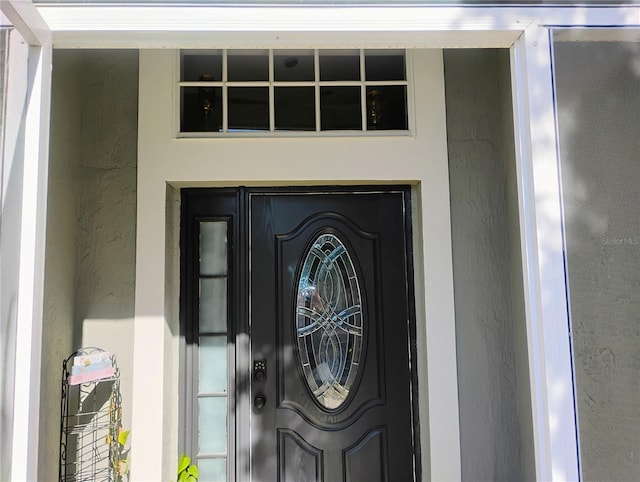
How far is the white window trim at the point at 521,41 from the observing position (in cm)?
157

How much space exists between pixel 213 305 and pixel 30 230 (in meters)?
1.32

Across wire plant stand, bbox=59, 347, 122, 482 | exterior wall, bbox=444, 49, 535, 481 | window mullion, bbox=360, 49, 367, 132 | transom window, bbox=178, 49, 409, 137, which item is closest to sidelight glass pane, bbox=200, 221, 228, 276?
transom window, bbox=178, 49, 409, 137

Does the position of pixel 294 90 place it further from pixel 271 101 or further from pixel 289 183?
pixel 289 183

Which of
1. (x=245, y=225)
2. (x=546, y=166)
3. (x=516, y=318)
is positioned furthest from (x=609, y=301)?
(x=245, y=225)

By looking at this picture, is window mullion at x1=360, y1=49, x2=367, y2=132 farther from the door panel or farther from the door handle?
the door handle

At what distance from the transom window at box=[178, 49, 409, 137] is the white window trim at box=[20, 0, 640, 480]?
1085 millimetres

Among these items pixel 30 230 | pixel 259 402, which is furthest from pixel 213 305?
pixel 30 230

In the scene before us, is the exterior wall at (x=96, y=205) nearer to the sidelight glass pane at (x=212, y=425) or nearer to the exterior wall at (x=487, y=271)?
the sidelight glass pane at (x=212, y=425)

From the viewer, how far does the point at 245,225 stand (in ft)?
9.16

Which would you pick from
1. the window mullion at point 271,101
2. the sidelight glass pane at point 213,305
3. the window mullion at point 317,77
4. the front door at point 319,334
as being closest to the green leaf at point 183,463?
the front door at point 319,334

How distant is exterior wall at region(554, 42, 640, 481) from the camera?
156cm

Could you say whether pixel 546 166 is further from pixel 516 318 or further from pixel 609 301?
pixel 516 318

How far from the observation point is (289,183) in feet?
8.94

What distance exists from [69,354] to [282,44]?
1.77 m
